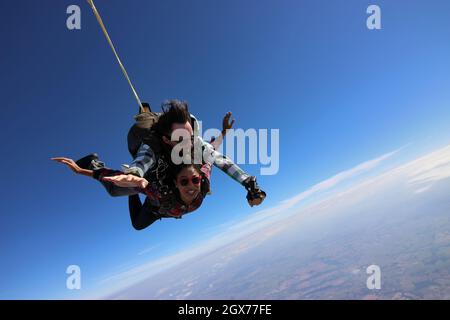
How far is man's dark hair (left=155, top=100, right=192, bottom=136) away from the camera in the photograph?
258cm

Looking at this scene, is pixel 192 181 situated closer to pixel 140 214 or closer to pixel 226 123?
pixel 226 123

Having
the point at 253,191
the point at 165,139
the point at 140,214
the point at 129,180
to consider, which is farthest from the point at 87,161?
the point at 253,191

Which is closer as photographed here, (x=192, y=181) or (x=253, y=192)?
(x=192, y=181)

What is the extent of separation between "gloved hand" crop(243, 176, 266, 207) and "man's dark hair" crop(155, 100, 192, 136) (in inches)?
33.4

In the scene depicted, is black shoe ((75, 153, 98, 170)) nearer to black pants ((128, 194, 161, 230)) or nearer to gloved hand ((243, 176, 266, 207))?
black pants ((128, 194, 161, 230))

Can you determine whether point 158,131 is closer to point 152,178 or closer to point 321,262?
point 152,178

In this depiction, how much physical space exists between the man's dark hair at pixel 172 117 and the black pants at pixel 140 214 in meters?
1.11

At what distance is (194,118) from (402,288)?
433 ft

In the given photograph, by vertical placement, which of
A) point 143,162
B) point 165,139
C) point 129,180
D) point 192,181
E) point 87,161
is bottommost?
point 129,180

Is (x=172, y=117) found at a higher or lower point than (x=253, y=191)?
higher

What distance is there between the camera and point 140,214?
3.81 metres

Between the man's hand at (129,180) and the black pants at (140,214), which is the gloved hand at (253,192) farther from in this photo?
the black pants at (140,214)

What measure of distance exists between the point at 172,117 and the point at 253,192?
106 centimetres
